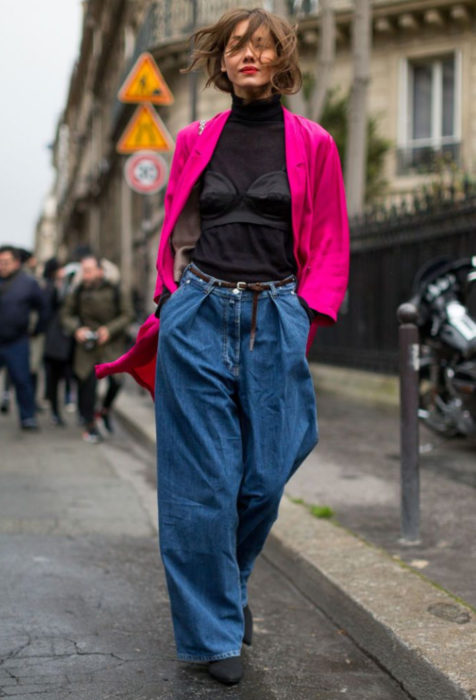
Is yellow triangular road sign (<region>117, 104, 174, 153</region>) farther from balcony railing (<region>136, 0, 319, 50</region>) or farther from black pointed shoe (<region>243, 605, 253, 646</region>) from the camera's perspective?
balcony railing (<region>136, 0, 319, 50</region>)

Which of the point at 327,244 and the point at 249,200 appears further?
the point at 327,244

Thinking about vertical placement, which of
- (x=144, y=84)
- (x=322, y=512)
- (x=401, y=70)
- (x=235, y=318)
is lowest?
(x=322, y=512)

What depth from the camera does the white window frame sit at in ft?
71.8

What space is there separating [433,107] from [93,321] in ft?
47.5

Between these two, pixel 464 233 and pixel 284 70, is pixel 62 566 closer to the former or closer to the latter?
pixel 284 70

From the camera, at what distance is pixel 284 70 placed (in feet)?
10.7

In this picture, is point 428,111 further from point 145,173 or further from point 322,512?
point 322,512

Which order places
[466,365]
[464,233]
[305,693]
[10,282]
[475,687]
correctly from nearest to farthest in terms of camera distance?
[475,687], [305,693], [466,365], [464,233], [10,282]

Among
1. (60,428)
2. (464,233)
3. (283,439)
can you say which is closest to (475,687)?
(283,439)

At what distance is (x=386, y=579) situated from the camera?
4.00 meters

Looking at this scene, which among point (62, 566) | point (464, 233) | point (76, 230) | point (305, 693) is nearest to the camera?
point (305, 693)

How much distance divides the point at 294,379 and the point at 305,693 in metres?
0.94

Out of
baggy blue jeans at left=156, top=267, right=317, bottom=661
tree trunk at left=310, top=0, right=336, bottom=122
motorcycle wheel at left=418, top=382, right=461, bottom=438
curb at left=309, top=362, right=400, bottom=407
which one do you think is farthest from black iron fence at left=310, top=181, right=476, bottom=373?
baggy blue jeans at left=156, top=267, right=317, bottom=661

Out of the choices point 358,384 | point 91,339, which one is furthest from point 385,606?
point 358,384
